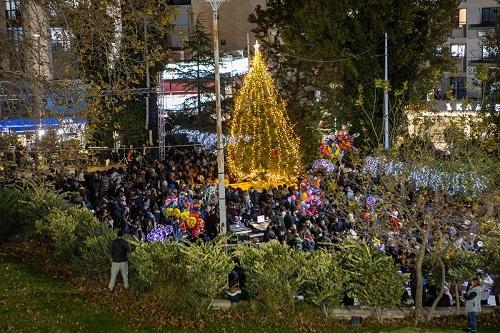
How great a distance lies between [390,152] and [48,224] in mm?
8734

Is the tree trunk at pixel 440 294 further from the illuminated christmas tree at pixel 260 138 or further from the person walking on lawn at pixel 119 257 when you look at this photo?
the illuminated christmas tree at pixel 260 138

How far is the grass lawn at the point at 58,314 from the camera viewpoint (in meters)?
13.0

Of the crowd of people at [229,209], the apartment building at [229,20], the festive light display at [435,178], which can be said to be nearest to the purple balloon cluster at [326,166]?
the crowd of people at [229,209]

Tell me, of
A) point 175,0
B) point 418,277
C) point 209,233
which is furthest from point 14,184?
point 175,0

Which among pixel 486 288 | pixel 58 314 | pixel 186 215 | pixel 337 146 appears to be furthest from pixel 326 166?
pixel 58 314

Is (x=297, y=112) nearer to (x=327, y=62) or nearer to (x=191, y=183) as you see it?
(x=327, y=62)

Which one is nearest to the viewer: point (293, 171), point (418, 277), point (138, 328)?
point (138, 328)

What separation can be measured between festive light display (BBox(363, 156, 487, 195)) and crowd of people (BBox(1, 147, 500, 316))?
2.55ft

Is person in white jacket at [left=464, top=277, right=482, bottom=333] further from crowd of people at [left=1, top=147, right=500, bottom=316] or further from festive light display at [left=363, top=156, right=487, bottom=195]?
festive light display at [left=363, top=156, right=487, bottom=195]

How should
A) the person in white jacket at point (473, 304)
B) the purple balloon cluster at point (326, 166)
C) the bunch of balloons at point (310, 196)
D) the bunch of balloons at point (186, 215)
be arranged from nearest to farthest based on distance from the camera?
1. the person in white jacket at point (473, 304)
2. the bunch of balloons at point (186, 215)
3. the bunch of balloons at point (310, 196)
4. the purple balloon cluster at point (326, 166)

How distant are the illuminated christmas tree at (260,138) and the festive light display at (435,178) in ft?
44.3

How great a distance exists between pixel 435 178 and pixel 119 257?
22.9 feet

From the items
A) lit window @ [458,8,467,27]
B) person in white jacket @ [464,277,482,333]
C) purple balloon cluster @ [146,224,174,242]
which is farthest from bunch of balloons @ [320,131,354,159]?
lit window @ [458,8,467,27]

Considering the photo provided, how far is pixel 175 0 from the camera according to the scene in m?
57.0
